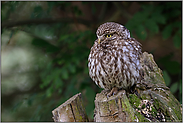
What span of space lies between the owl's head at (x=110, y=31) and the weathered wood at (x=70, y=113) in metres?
0.83

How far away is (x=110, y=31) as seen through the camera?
8.89ft

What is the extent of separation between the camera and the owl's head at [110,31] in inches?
106

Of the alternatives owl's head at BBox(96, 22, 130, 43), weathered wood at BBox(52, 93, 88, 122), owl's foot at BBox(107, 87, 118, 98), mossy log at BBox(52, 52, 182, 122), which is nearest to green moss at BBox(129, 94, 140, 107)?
mossy log at BBox(52, 52, 182, 122)

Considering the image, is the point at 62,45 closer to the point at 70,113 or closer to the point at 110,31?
the point at 110,31

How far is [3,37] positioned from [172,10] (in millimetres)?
3014

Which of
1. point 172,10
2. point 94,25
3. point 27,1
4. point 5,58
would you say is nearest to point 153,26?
point 172,10

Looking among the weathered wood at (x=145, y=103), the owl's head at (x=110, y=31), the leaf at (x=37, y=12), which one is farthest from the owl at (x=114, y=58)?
the leaf at (x=37, y=12)

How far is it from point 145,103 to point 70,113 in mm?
895

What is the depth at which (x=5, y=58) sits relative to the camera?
5.47m

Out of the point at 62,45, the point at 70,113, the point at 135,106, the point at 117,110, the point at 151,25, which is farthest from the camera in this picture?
the point at 62,45

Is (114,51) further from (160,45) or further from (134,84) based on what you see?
(160,45)

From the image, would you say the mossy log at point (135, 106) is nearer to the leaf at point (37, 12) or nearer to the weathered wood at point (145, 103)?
the weathered wood at point (145, 103)

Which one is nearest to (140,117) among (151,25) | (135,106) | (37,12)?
(135,106)

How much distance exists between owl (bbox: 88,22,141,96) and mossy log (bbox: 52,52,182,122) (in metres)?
0.19
